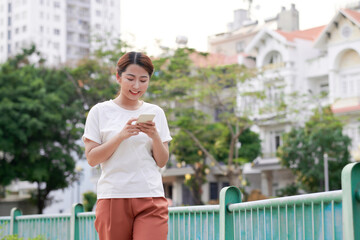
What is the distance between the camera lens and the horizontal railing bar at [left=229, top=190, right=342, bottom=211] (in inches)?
114

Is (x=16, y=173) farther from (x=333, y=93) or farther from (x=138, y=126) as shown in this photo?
(x=138, y=126)

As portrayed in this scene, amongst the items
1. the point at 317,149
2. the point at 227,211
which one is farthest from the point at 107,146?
the point at 317,149

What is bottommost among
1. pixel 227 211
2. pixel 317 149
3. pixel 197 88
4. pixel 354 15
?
pixel 227 211

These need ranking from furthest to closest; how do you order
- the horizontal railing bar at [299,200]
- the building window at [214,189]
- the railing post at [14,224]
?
the building window at [214,189] → the railing post at [14,224] → the horizontal railing bar at [299,200]

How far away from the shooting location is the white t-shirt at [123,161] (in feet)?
11.5

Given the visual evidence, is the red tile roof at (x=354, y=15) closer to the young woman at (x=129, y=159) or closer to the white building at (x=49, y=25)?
the young woman at (x=129, y=159)

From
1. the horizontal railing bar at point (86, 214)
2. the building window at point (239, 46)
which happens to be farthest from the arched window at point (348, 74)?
the horizontal railing bar at point (86, 214)

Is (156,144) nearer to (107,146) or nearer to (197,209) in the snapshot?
(107,146)

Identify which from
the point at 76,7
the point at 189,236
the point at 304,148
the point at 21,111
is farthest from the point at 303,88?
the point at 76,7

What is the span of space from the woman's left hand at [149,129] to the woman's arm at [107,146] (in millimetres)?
27

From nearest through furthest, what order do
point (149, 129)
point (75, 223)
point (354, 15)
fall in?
point (149, 129) < point (75, 223) < point (354, 15)

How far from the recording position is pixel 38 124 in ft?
95.3

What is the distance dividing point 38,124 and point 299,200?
87.6ft

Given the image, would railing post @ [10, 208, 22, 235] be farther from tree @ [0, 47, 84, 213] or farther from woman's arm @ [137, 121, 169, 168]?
tree @ [0, 47, 84, 213]
